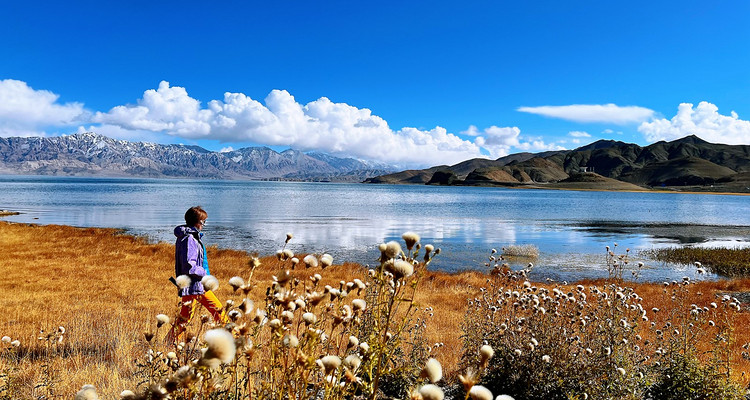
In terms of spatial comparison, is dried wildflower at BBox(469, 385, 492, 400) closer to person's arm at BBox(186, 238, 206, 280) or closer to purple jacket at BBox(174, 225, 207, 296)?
person's arm at BBox(186, 238, 206, 280)

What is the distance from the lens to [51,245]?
27656mm

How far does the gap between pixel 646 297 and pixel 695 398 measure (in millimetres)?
14665

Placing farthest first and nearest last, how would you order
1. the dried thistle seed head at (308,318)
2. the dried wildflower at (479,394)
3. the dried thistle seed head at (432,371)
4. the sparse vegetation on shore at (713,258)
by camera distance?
the sparse vegetation on shore at (713,258) → the dried thistle seed head at (308,318) → the dried thistle seed head at (432,371) → the dried wildflower at (479,394)

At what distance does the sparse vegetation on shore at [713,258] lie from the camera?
26.7 m

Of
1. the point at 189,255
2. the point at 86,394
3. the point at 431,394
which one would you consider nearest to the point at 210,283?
the point at 86,394

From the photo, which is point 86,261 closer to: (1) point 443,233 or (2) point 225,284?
(2) point 225,284

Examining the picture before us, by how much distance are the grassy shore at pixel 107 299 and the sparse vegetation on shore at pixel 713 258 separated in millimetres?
5998

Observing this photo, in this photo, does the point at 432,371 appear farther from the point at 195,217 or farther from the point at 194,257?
the point at 195,217

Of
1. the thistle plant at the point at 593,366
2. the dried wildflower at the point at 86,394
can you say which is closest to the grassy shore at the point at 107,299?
the thistle plant at the point at 593,366

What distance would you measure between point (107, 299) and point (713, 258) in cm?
3622

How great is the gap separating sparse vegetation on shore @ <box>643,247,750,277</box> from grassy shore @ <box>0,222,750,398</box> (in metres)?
6.00

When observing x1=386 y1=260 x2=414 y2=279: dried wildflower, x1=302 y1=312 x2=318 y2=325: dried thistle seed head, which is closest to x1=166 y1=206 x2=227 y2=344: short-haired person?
x1=302 y1=312 x2=318 y2=325: dried thistle seed head

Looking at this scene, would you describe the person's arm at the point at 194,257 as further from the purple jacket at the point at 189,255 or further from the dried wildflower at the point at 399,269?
the dried wildflower at the point at 399,269

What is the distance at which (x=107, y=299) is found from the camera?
1362cm
